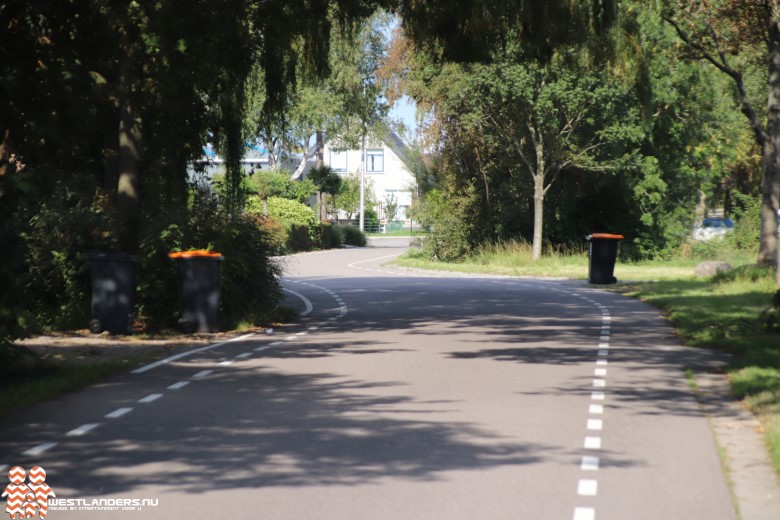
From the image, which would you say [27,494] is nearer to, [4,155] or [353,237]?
[4,155]

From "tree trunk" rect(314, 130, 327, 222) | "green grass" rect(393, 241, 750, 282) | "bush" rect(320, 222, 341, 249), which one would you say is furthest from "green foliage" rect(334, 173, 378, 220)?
"green grass" rect(393, 241, 750, 282)

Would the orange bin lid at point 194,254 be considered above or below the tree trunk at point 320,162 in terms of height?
below

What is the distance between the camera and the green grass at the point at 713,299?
11.9 m

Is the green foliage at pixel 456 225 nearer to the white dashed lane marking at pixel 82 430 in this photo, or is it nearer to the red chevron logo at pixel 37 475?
the white dashed lane marking at pixel 82 430

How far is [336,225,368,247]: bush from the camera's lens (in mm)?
76812

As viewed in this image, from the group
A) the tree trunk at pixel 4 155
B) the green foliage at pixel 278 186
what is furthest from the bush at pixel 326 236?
the tree trunk at pixel 4 155

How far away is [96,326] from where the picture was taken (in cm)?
1812

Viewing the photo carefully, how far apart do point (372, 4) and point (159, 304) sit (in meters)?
6.02

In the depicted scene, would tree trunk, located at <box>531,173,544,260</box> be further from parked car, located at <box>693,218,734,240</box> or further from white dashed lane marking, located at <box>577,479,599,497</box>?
white dashed lane marking, located at <box>577,479,599,497</box>

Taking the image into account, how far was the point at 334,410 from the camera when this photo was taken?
425 inches

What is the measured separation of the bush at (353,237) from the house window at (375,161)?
41.8 metres

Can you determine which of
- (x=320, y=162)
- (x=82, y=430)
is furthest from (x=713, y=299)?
(x=320, y=162)

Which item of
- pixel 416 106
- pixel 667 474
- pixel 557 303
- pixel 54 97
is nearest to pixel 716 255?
pixel 416 106

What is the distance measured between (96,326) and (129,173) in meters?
3.34
